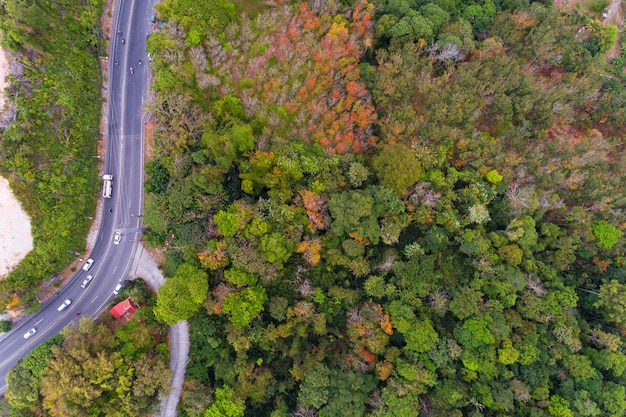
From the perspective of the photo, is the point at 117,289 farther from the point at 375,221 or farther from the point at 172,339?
the point at 375,221

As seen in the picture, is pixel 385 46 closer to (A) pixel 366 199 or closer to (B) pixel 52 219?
(A) pixel 366 199

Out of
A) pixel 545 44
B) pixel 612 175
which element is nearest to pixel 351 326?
pixel 612 175

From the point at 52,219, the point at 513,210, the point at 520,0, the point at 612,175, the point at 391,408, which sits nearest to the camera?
the point at 391,408

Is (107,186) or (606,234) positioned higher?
(107,186)

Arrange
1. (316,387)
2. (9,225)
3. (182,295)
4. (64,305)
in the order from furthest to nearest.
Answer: (64,305), (9,225), (182,295), (316,387)

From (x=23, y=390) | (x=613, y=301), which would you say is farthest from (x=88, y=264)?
(x=613, y=301)

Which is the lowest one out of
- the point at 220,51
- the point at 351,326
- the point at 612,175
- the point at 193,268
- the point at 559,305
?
the point at 559,305
